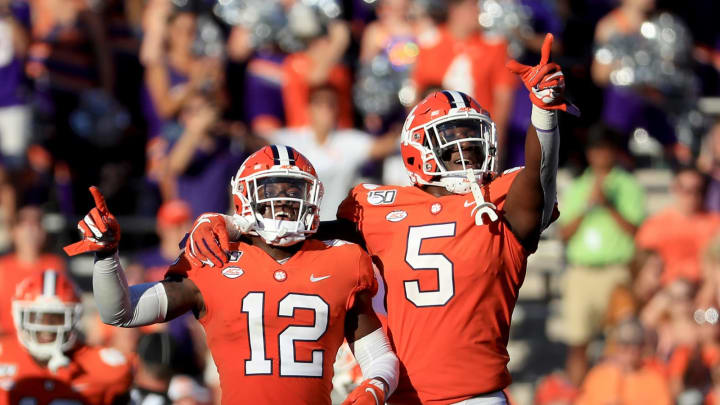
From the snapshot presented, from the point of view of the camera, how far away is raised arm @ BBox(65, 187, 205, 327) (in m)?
4.66

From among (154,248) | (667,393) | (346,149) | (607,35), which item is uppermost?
(607,35)

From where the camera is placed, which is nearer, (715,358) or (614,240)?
(715,358)

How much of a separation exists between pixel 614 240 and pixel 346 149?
6.24 ft

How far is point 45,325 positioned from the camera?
6457mm

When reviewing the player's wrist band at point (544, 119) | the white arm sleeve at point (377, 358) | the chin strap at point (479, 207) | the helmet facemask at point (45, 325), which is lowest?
the helmet facemask at point (45, 325)

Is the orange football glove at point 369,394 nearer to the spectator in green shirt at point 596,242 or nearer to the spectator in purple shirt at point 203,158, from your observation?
the spectator in green shirt at point 596,242

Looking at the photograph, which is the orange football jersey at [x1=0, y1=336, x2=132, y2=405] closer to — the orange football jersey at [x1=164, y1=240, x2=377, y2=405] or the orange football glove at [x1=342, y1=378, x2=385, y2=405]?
the orange football jersey at [x1=164, y1=240, x2=377, y2=405]

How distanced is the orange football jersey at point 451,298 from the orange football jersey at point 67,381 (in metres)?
1.86

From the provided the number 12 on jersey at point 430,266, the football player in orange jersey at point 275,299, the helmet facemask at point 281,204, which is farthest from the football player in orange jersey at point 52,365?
the number 12 on jersey at point 430,266

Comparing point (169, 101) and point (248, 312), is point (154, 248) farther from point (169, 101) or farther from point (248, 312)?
point (248, 312)

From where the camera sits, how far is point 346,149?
887cm

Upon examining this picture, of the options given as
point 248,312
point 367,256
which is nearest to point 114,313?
point 248,312

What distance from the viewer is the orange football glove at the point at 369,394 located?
4.72 meters

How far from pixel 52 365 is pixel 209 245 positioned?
1.91 meters
